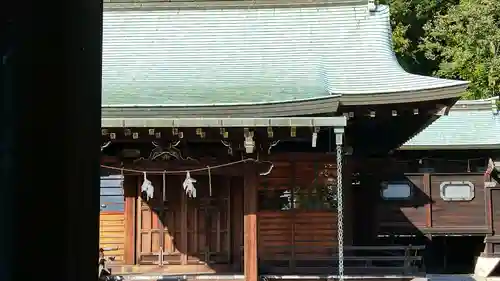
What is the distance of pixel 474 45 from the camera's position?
20.2 metres

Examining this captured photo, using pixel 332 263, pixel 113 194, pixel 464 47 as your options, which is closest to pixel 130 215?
pixel 113 194

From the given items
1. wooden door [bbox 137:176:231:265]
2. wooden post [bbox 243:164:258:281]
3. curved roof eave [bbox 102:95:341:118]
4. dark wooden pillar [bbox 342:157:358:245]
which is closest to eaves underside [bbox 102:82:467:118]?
curved roof eave [bbox 102:95:341:118]

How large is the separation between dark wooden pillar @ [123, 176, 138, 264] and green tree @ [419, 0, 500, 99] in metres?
13.7

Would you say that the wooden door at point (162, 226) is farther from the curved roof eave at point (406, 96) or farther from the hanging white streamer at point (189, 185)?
the curved roof eave at point (406, 96)

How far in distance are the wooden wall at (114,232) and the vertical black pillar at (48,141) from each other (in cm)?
943

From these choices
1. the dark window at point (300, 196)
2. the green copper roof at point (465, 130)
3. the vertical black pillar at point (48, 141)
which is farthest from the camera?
the green copper roof at point (465, 130)

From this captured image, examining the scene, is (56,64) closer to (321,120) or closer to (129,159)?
(321,120)

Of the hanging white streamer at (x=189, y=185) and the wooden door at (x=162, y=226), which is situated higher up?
the hanging white streamer at (x=189, y=185)

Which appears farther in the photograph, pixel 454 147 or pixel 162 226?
pixel 454 147

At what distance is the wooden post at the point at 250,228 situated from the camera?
8227 mm

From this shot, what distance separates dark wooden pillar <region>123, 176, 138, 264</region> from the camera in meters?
9.69

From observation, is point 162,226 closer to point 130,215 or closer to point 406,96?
point 130,215

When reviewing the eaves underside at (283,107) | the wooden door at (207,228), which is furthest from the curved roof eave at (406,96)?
the wooden door at (207,228)

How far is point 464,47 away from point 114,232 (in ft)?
Result: 49.8
